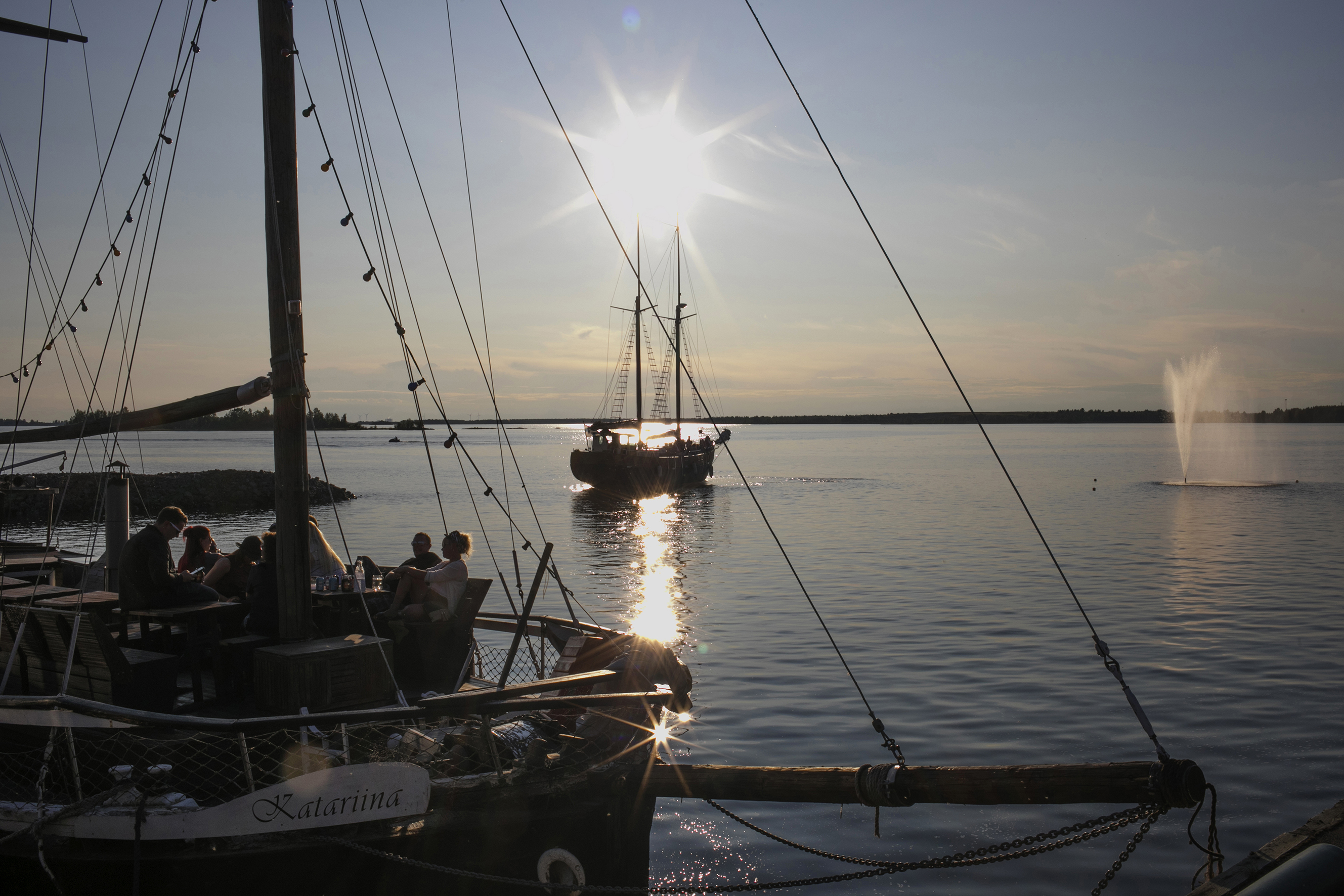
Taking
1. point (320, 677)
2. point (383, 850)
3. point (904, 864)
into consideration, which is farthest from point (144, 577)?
point (904, 864)

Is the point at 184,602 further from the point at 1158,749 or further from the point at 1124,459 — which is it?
the point at 1124,459

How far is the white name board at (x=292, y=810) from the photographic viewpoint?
499 cm

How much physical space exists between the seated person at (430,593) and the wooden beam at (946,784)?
2.98 meters

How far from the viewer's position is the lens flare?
731 inches

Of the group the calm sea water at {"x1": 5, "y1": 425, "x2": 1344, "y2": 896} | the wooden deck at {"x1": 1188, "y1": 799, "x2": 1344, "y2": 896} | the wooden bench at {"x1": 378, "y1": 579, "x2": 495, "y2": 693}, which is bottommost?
the calm sea water at {"x1": 5, "y1": 425, "x2": 1344, "y2": 896}

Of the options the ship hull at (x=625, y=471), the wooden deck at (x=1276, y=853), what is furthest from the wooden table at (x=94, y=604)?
the ship hull at (x=625, y=471)

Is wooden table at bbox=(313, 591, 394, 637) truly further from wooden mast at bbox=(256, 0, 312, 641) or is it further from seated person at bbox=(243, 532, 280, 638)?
wooden mast at bbox=(256, 0, 312, 641)

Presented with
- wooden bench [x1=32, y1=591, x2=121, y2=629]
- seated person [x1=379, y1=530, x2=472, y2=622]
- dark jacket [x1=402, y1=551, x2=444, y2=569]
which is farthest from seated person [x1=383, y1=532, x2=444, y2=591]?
wooden bench [x1=32, y1=591, x2=121, y2=629]

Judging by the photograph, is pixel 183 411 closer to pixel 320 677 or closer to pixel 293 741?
pixel 320 677

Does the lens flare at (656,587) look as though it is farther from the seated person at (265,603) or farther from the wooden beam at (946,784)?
the wooden beam at (946,784)

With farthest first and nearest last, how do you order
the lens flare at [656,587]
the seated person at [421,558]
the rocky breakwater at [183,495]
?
the rocky breakwater at [183,495] < the lens flare at [656,587] < the seated person at [421,558]

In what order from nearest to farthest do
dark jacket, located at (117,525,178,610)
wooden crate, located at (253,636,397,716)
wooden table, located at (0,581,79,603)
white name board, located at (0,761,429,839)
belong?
white name board, located at (0,761,429,839) → wooden crate, located at (253,636,397,716) → dark jacket, located at (117,525,178,610) → wooden table, located at (0,581,79,603)

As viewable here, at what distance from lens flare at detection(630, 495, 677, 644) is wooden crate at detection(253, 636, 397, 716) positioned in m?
5.16

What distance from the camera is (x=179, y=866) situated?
16.4ft
